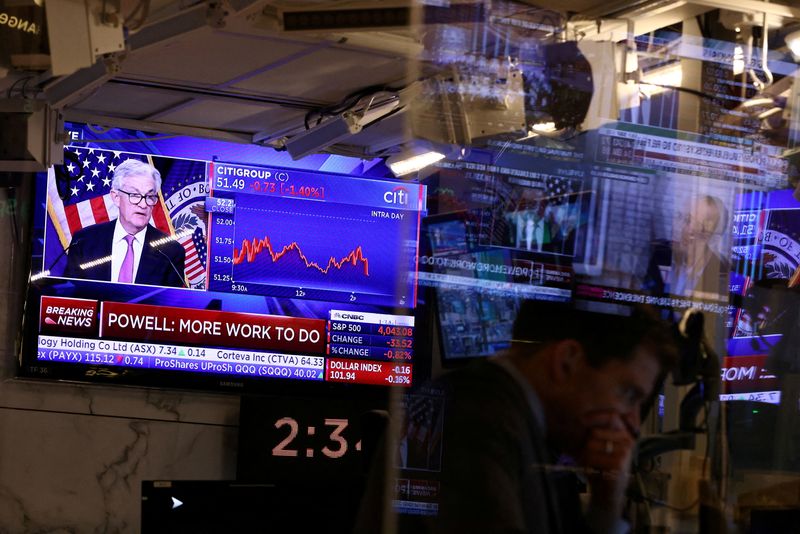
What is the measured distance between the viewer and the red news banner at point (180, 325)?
6078 millimetres

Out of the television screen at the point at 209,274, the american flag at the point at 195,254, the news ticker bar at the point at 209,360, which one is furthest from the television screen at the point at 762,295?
the american flag at the point at 195,254

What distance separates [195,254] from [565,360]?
519 centimetres

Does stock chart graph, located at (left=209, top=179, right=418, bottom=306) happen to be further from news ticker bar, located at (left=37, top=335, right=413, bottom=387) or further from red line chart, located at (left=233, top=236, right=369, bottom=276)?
news ticker bar, located at (left=37, top=335, right=413, bottom=387)

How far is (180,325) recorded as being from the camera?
6.20 metres

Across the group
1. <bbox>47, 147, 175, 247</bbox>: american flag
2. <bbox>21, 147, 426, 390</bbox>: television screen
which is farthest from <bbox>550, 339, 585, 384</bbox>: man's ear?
<bbox>47, 147, 175, 247</bbox>: american flag

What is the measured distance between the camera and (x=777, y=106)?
143 centimetres

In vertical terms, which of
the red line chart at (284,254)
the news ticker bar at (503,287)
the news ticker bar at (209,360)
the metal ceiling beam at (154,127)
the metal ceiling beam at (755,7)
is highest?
the metal ceiling beam at (154,127)

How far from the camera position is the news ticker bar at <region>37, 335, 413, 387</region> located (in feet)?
19.9

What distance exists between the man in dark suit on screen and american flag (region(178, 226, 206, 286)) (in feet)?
0.12

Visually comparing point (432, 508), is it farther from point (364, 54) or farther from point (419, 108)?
point (364, 54)

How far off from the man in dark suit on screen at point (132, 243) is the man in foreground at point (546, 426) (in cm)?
514

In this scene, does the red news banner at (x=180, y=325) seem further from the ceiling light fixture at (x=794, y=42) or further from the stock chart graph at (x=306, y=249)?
the ceiling light fixture at (x=794, y=42)

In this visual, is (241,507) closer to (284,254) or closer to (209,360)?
(209,360)

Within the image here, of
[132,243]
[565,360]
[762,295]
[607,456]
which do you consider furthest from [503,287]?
[132,243]
